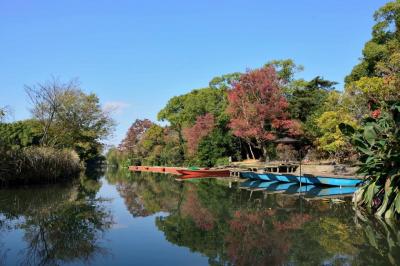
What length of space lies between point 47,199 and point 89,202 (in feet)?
4.99

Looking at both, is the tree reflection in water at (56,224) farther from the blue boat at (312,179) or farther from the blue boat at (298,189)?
the blue boat at (312,179)

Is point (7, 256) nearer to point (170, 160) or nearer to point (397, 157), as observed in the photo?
point (397, 157)

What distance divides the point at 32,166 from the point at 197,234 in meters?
13.5

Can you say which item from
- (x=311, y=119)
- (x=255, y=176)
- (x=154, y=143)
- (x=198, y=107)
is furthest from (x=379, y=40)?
(x=154, y=143)

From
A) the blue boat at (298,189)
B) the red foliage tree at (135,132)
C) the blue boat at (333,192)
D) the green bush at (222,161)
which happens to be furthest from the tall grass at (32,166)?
the red foliage tree at (135,132)

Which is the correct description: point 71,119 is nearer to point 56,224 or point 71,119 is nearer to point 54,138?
point 54,138

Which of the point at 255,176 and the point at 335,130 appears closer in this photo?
the point at 335,130

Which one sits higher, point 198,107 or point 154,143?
point 198,107

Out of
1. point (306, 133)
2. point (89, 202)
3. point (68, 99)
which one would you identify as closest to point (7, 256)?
point (89, 202)

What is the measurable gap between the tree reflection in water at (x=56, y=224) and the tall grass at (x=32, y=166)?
1.73 meters

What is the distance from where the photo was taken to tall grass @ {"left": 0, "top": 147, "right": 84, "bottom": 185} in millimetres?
17234

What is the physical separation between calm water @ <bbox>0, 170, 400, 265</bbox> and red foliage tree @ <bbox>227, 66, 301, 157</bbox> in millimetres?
15450

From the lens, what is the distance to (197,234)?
328 inches

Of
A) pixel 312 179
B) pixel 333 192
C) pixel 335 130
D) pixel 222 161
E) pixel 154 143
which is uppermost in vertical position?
pixel 154 143
